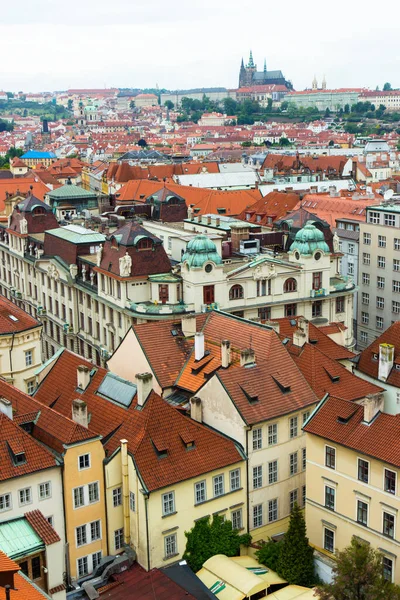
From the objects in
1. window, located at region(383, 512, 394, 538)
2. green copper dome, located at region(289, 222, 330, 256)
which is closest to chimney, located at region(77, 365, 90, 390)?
window, located at region(383, 512, 394, 538)

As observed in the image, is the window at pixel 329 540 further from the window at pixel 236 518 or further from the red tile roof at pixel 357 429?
the red tile roof at pixel 357 429

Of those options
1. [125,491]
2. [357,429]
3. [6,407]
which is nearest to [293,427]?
[357,429]

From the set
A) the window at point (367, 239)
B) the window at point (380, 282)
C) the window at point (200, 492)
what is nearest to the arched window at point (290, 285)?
the window at point (380, 282)

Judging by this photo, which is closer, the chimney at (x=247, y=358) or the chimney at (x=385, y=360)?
the chimney at (x=247, y=358)

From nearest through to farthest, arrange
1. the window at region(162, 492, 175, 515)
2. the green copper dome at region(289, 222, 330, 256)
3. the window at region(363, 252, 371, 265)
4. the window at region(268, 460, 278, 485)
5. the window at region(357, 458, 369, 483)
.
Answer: the window at region(357, 458, 369, 483) < the window at region(162, 492, 175, 515) < the window at region(268, 460, 278, 485) < the green copper dome at region(289, 222, 330, 256) < the window at region(363, 252, 371, 265)

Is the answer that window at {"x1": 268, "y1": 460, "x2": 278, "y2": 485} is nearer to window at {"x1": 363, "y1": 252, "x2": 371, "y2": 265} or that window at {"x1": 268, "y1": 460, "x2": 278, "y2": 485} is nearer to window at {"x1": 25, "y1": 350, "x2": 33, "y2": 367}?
window at {"x1": 25, "y1": 350, "x2": 33, "y2": 367}
